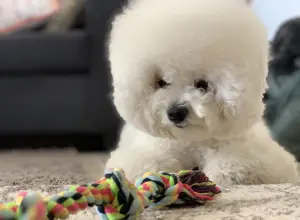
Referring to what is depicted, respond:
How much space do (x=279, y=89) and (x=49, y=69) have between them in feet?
2.46

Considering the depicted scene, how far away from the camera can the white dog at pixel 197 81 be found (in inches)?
34.5

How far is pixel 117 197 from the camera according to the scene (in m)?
0.62

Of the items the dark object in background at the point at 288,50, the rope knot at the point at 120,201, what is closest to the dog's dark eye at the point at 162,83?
the rope knot at the point at 120,201

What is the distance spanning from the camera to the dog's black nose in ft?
2.91

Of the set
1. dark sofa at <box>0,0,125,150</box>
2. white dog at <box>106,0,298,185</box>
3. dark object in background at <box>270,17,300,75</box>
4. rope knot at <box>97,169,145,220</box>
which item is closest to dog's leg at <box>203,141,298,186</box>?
white dog at <box>106,0,298,185</box>

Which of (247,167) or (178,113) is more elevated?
(178,113)

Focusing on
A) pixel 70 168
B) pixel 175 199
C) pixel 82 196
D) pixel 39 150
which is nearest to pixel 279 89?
pixel 70 168

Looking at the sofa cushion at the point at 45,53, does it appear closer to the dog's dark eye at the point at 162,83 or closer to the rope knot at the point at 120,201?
the dog's dark eye at the point at 162,83

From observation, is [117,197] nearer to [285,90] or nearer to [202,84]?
[202,84]

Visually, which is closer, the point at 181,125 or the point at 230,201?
the point at 230,201

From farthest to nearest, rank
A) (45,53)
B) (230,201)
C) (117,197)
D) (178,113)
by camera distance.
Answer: (45,53), (178,113), (230,201), (117,197)

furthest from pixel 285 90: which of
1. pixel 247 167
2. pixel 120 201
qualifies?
pixel 120 201

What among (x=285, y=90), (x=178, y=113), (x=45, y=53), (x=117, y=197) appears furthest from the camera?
(x=45, y=53)

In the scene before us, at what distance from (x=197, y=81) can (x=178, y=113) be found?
64 millimetres
